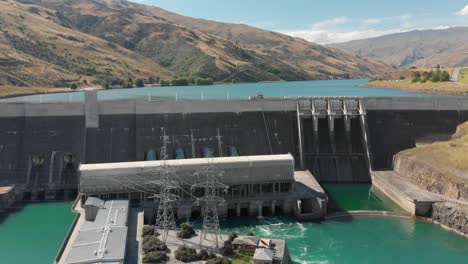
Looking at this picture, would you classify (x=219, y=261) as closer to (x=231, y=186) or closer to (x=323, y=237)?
(x=323, y=237)

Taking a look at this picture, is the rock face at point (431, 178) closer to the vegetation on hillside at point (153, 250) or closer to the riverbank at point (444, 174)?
the riverbank at point (444, 174)

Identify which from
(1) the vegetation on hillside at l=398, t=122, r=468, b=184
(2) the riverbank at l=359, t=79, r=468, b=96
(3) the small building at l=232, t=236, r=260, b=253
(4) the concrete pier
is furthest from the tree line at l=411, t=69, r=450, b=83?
(3) the small building at l=232, t=236, r=260, b=253

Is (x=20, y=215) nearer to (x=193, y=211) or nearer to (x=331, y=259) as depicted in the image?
(x=193, y=211)

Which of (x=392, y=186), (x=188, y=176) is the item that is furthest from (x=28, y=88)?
(x=392, y=186)

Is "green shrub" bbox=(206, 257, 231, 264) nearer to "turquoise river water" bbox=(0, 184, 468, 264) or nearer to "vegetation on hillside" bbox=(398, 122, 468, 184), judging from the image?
"turquoise river water" bbox=(0, 184, 468, 264)

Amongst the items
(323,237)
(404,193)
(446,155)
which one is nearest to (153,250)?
(323,237)

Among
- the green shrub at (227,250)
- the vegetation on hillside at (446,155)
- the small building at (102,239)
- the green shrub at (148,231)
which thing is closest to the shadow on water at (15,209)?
the small building at (102,239)
